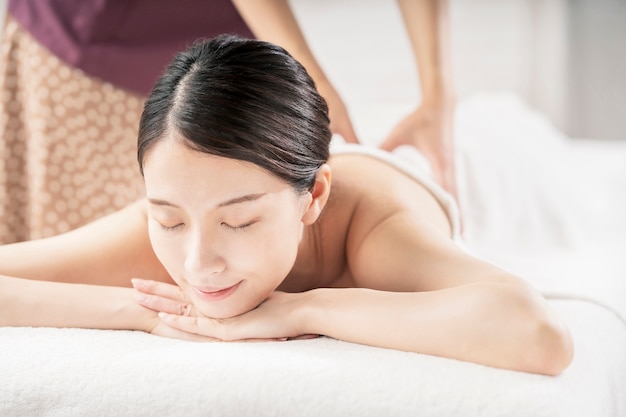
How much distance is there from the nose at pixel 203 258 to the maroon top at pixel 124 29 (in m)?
1.00

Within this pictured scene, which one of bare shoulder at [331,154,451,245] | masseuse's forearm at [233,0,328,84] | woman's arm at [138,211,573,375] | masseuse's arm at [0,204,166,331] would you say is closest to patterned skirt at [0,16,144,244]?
masseuse's forearm at [233,0,328,84]

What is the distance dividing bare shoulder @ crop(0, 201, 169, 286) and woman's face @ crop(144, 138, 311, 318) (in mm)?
244

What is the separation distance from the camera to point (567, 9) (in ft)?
11.3

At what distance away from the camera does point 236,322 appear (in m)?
1.12

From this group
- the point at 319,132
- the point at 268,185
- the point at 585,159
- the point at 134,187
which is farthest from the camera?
the point at 585,159

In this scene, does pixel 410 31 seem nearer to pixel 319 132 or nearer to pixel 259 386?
pixel 319 132

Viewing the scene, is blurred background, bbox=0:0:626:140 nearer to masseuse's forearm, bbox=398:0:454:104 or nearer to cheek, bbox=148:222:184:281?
masseuse's forearm, bbox=398:0:454:104

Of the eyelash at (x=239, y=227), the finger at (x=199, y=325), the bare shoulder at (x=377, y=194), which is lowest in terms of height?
the finger at (x=199, y=325)

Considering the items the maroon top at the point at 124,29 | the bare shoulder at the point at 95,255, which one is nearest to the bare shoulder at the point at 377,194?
the bare shoulder at the point at 95,255

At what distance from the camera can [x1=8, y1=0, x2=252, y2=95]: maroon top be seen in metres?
1.93

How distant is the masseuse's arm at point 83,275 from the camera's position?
116 cm

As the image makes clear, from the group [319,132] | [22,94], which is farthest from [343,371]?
[22,94]

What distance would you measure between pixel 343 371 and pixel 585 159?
198 cm

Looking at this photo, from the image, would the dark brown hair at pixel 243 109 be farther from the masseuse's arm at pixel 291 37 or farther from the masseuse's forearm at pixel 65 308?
the masseuse's arm at pixel 291 37
